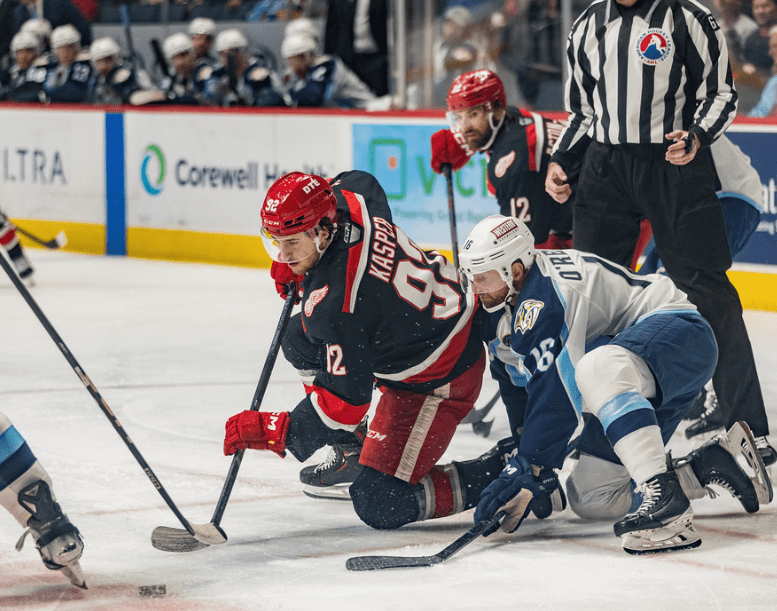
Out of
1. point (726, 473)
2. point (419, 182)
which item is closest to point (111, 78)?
point (419, 182)

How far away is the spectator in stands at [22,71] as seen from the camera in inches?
404

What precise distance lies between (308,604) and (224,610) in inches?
6.2

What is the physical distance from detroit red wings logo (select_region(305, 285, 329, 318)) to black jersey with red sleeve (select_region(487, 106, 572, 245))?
1.33 metres

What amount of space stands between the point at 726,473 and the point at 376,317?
0.88 meters

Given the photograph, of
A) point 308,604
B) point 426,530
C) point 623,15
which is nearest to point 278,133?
point 623,15

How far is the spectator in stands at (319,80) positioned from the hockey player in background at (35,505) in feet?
19.6

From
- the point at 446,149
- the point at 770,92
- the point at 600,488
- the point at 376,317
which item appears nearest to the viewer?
the point at 376,317

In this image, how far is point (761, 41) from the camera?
20.4ft

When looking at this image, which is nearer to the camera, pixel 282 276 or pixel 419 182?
pixel 282 276

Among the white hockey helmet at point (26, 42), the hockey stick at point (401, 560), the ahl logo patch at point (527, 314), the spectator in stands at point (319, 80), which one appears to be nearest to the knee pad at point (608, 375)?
the ahl logo patch at point (527, 314)

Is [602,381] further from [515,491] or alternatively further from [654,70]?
[654,70]

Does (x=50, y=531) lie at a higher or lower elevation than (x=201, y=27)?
lower

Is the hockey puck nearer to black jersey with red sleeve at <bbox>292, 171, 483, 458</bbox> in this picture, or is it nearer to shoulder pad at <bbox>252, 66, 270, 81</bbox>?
black jersey with red sleeve at <bbox>292, 171, 483, 458</bbox>

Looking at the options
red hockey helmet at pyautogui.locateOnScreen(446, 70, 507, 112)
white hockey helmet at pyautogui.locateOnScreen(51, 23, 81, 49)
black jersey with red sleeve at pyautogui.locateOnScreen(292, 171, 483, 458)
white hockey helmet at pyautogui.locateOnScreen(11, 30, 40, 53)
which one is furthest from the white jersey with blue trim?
white hockey helmet at pyautogui.locateOnScreen(11, 30, 40, 53)
